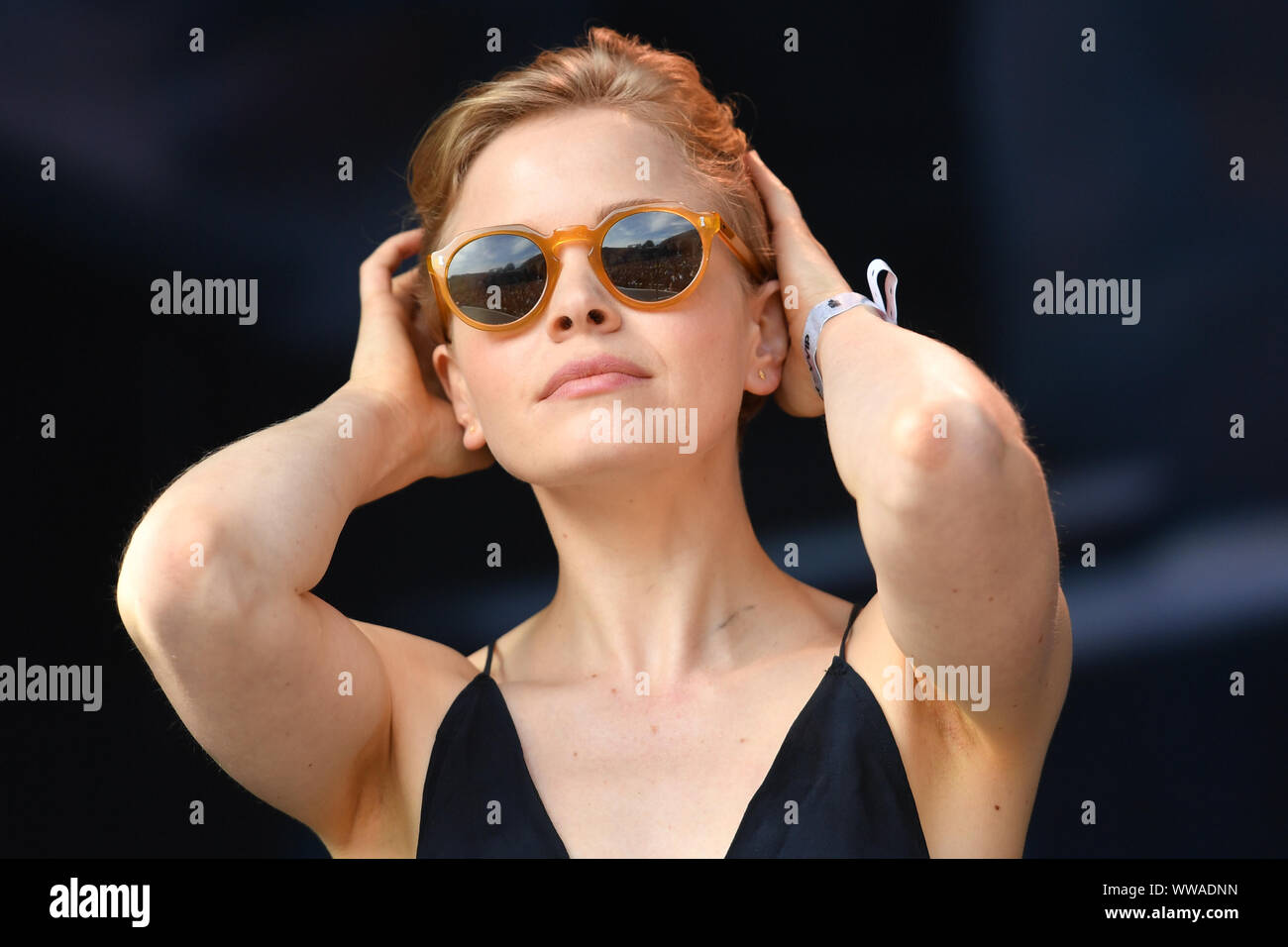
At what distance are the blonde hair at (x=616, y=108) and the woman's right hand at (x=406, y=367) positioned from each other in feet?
0.58

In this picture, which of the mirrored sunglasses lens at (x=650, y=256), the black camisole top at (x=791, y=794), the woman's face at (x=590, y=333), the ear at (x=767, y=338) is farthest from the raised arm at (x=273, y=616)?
the ear at (x=767, y=338)

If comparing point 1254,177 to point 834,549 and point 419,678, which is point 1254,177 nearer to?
point 834,549

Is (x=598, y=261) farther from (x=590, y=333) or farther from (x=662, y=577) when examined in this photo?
(x=662, y=577)

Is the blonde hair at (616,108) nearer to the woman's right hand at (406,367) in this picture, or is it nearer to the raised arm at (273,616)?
the woman's right hand at (406,367)

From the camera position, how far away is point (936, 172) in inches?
134

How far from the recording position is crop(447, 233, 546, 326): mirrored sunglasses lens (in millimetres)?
2354

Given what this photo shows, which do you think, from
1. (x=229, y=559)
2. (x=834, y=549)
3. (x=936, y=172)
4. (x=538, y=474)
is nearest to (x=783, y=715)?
(x=538, y=474)

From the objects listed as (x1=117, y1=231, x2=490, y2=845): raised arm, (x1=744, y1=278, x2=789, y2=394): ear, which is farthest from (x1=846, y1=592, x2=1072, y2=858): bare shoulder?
(x1=117, y1=231, x2=490, y2=845): raised arm

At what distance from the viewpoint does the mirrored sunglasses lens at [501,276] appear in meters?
2.35

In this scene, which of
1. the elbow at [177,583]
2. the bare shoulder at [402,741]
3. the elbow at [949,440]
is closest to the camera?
the elbow at [949,440]

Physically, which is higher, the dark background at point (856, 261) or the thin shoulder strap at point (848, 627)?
the dark background at point (856, 261)

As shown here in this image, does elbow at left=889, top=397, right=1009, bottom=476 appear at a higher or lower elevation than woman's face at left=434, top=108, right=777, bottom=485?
lower

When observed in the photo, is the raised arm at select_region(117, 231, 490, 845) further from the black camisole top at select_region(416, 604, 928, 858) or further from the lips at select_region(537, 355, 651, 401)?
the lips at select_region(537, 355, 651, 401)

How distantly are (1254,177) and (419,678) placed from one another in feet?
7.38
